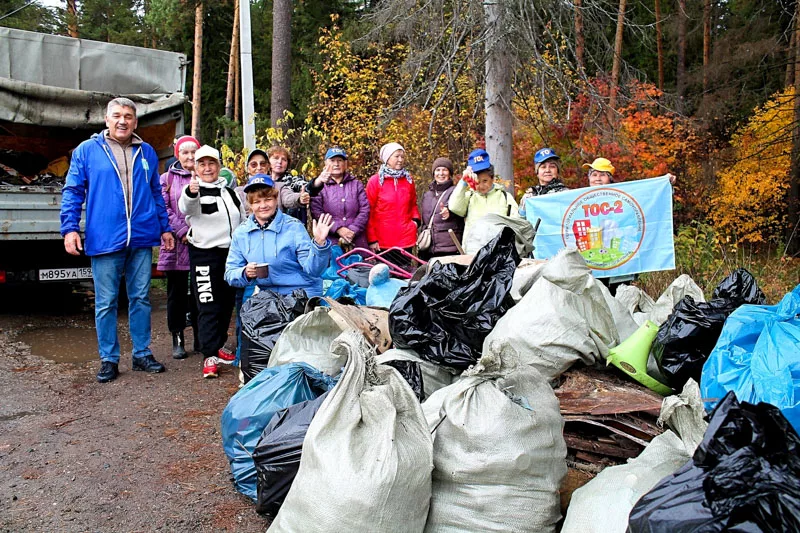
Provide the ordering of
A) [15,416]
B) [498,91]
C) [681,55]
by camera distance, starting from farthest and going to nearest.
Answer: [681,55], [498,91], [15,416]

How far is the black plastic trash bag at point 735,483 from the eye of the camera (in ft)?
5.28

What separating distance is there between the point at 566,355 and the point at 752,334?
818 millimetres

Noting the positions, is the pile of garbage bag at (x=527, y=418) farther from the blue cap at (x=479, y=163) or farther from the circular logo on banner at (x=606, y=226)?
the blue cap at (x=479, y=163)

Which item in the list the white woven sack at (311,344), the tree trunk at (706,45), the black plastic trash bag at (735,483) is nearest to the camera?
the black plastic trash bag at (735,483)

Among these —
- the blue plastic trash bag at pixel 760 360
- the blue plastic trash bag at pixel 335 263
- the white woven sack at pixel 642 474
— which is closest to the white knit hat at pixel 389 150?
the blue plastic trash bag at pixel 335 263

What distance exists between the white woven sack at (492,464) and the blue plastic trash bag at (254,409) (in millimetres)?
962

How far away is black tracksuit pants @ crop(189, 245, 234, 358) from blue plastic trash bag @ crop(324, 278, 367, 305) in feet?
2.64

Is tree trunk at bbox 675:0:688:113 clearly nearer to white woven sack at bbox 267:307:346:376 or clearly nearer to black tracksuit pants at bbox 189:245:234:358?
black tracksuit pants at bbox 189:245:234:358

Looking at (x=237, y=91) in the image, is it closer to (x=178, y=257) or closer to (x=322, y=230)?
(x=178, y=257)

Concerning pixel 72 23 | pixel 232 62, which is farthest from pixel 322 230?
pixel 72 23

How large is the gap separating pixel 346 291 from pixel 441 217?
1.23 metres

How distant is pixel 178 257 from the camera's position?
5.70 meters

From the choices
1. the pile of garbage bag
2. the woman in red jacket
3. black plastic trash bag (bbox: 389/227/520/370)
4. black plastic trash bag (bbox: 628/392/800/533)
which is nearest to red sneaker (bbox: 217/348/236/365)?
the woman in red jacket

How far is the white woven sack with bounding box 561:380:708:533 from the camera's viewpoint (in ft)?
7.25
